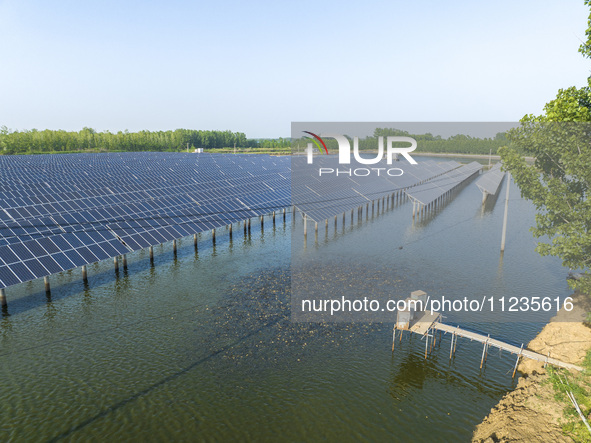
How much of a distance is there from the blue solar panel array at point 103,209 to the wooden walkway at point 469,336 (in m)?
29.0

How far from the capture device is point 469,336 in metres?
26.4

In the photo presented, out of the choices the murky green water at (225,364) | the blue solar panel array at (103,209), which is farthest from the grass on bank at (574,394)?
the blue solar panel array at (103,209)

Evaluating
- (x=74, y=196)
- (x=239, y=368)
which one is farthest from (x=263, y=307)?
(x=74, y=196)

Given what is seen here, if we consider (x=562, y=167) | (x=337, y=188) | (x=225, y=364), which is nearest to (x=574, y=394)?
(x=562, y=167)

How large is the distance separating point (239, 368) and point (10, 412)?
12.8 meters

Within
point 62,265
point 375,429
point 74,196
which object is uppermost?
point 74,196

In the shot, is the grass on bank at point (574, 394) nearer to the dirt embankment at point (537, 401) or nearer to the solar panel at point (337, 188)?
the dirt embankment at point (537, 401)

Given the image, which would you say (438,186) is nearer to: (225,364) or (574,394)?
(574,394)

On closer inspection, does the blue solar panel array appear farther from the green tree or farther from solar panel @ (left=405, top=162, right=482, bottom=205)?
the green tree

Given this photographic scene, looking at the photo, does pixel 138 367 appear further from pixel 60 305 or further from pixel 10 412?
pixel 60 305

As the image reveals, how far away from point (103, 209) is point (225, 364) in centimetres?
3090

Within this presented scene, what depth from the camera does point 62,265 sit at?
112 feet

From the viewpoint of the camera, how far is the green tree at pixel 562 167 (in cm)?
2392

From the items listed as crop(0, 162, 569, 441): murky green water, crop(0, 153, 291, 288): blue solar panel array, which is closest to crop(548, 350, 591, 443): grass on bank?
crop(0, 162, 569, 441): murky green water
